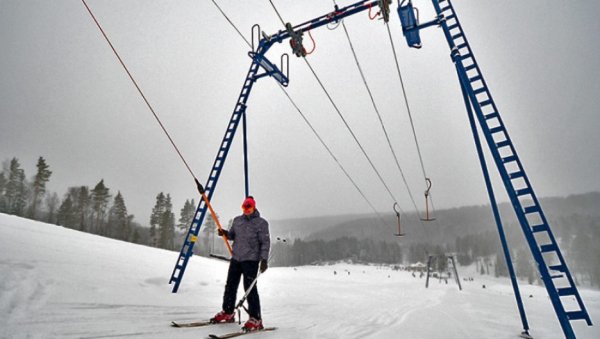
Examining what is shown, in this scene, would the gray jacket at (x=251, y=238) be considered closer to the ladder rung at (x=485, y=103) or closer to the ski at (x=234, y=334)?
the ski at (x=234, y=334)

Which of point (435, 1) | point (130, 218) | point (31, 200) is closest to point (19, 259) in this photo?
point (435, 1)

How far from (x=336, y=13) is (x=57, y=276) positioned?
8949 mm

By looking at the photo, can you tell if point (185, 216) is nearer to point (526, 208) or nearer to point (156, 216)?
point (156, 216)

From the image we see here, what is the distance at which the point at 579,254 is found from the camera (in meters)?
106

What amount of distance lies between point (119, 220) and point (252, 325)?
67674 mm

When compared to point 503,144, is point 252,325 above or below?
below

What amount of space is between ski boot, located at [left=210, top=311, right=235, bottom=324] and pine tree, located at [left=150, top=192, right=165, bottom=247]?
198ft

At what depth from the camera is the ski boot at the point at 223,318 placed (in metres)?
4.70

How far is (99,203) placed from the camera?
2290 inches

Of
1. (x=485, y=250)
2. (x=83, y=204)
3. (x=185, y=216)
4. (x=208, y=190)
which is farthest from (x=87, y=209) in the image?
(x=485, y=250)

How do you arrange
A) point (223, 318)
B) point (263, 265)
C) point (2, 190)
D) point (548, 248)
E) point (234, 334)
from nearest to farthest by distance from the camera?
point (234, 334) → point (548, 248) → point (223, 318) → point (263, 265) → point (2, 190)

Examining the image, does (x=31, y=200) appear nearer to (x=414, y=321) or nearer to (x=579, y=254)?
(x=414, y=321)

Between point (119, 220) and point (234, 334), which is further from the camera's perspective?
point (119, 220)

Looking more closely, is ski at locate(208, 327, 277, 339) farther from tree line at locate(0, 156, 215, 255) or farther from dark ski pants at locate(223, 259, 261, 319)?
tree line at locate(0, 156, 215, 255)
